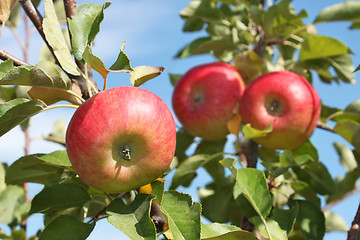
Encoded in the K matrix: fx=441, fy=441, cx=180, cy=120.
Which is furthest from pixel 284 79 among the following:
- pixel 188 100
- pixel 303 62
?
pixel 188 100

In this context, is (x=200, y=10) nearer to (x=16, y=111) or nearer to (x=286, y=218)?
(x=286, y=218)

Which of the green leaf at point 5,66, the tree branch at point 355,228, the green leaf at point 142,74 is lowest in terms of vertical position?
the tree branch at point 355,228

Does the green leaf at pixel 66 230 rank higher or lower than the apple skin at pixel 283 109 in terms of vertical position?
higher

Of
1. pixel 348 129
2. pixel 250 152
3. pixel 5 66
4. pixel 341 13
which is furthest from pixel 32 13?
pixel 341 13

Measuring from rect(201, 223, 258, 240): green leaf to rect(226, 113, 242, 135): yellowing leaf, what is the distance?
0.89m

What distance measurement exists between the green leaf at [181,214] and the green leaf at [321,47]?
130 cm

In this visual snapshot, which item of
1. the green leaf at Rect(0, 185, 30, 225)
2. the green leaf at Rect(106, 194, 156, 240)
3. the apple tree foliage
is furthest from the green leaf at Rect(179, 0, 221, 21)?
the green leaf at Rect(106, 194, 156, 240)

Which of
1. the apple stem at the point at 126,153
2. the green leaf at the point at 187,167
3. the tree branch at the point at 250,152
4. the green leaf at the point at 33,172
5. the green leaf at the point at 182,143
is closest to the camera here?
the apple stem at the point at 126,153

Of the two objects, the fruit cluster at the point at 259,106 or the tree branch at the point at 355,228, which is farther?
the fruit cluster at the point at 259,106

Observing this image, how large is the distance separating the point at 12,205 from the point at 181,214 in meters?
1.62

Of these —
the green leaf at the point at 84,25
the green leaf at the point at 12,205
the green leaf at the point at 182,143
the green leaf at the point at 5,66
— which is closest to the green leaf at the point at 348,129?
the green leaf at the point at 182,143

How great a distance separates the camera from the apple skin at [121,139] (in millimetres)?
1094

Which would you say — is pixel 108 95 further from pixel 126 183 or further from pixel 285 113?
pixel 285 113

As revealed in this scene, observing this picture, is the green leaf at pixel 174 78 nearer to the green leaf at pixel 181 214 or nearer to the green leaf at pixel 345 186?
the green leaf at pixel 345 186
